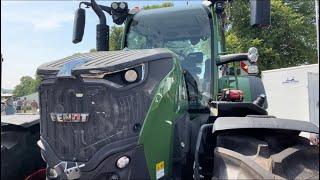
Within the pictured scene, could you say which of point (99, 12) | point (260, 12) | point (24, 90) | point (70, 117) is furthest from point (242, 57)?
point (24, 90)

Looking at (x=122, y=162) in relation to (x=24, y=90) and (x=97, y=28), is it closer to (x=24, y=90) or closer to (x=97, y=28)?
(x=97, y=28)

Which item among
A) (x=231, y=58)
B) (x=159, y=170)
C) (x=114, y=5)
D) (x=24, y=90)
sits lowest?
Answer: (x=159, y=170)

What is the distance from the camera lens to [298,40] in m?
25.0

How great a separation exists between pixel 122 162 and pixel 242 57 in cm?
A: 233

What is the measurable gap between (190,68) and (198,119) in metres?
0.76

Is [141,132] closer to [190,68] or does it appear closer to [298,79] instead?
[190,68]

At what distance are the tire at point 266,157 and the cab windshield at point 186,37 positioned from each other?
59.1 inches

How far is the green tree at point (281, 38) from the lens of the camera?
23.5m

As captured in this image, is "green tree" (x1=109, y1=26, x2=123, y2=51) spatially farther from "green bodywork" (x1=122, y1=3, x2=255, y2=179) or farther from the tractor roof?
"green bodywork" (x1=122, y1=3, x2=255, y2=179)

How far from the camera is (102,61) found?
3496 mm

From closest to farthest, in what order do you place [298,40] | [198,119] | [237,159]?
[237,159] → [198,119] → [298,40]

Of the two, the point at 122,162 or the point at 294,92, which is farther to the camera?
the point at 294,92

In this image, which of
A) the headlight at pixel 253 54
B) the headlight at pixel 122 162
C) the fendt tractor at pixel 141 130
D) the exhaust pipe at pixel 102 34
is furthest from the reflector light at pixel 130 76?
the exhaust pipe at pixel 102 34

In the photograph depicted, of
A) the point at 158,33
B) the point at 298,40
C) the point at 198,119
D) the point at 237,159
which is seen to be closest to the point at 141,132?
the point at 237,159
